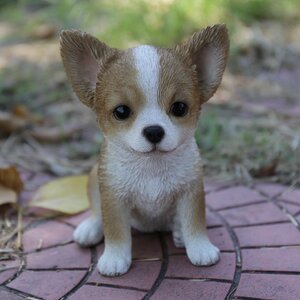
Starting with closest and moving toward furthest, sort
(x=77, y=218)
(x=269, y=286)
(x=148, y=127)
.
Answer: (x=148, y=127) < (x=269, y=286) < (x=77, y=218)

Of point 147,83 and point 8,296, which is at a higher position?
point 147,83

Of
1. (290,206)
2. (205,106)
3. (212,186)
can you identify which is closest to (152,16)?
(205,106)

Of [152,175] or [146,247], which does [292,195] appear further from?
[152,175]

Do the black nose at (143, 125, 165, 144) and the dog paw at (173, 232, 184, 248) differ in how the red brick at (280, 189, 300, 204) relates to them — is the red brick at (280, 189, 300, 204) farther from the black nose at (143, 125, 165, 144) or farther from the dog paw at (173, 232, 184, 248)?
the black nose at (143, 125, 165, 144)

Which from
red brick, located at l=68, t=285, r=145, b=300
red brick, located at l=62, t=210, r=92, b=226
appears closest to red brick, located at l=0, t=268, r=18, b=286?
red brick, located at l=68, t=285, r=145, b=300

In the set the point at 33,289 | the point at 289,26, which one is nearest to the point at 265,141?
the point at 33,289

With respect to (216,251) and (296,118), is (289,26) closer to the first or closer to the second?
(296,118)

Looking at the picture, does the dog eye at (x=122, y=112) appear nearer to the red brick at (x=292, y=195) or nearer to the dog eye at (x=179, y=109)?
the dog eye at (x=179, y=109)
